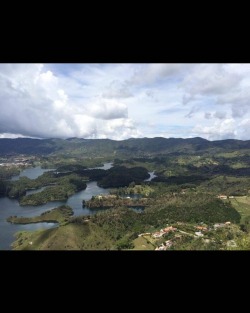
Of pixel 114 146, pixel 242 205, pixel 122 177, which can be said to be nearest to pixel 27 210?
pixel 122 177

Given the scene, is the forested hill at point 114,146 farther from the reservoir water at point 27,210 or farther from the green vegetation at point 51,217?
the green vegetation at point 51,217

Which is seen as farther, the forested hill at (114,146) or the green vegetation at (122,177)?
the forested hill at (114,146)

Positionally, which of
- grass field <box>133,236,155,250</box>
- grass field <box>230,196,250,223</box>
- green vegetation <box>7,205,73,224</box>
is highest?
grass field <box>230,196,250,223</box>

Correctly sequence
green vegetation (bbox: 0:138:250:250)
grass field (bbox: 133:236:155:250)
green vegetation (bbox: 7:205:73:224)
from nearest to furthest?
grass field (bbox: 133:236:155:250)
green vegetation (bbox: 0:138:250:250)
green vegetation (bbox: 7:205:73:224)

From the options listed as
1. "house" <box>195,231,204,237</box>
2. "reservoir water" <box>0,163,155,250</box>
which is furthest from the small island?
"house" <box>195,231,204,237</box>

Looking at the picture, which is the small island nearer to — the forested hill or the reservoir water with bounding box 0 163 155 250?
the reservoir water with bounding box 0 163 155 250

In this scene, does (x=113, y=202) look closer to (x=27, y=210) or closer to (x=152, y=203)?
(x=152, y=203)

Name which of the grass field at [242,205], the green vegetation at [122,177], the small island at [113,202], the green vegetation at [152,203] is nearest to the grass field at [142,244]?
the green vegetation at [152,203]
